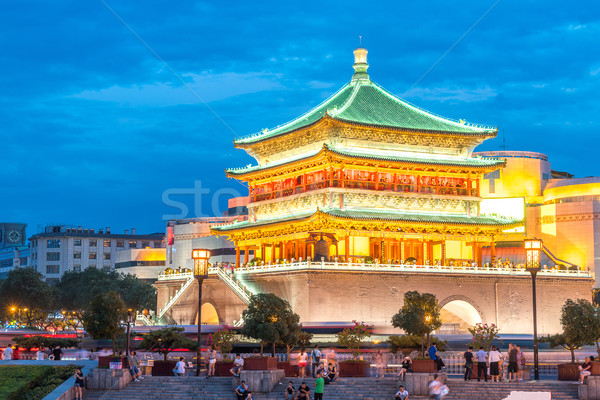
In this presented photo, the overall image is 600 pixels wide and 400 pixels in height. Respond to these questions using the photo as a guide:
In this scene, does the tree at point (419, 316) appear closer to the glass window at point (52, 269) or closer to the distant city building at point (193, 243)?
the distant city building at point (193, 243)

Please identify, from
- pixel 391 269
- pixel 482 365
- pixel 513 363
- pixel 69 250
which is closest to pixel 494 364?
pixel 482 365

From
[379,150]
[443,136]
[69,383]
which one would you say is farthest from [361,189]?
[69,383]

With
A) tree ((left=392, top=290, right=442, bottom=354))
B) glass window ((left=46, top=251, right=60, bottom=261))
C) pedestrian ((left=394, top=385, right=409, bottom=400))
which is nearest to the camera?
pedestrian ((left=394, top=385, right=409, bottom=400))

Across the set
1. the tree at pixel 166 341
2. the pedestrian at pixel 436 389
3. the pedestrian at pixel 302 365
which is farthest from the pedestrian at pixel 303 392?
the tree at pixel 166 341

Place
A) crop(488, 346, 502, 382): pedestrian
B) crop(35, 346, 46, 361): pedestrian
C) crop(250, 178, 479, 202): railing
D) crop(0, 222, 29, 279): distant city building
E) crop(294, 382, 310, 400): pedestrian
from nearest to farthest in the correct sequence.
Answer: crop(294, 382, 310, 400): pedestrian, crop(488, 346, 502, 382): pedestrian, crop(35, 346, 46, 361): pedestrian, crop(250, 178, 479, 202): railing, crop(0, 222, 29, 279): distant city building

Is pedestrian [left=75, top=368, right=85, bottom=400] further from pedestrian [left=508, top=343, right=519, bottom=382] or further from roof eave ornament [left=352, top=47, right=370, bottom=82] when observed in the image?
roof eave ornament [left=352, top=47, right=370, bottom=82]

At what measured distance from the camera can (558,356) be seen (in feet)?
136

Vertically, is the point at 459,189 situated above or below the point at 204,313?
above

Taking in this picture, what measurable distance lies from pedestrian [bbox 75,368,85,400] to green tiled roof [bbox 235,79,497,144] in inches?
1255

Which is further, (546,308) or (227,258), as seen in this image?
(227,258)

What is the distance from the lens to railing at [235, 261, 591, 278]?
187ft

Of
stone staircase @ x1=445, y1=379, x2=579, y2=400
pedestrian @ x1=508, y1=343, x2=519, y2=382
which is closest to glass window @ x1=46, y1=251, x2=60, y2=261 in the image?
pedestrian @ x1=508, y1=343, x2=519, y2=382

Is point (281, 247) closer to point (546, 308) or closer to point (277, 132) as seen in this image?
point (277, 132)

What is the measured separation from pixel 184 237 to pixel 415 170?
47.6 metres
